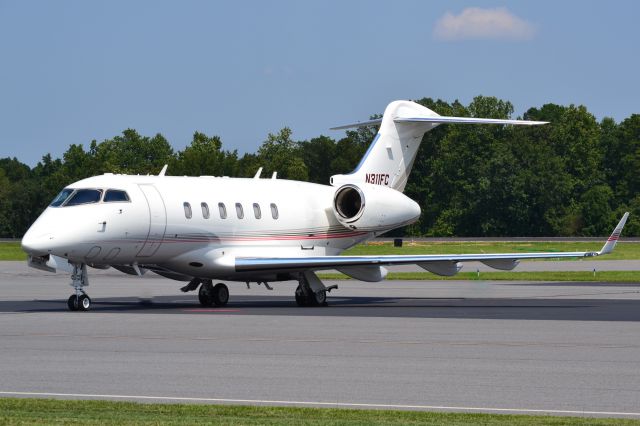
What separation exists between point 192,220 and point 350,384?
631 inches

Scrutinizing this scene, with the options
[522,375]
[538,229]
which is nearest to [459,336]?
[522,375]

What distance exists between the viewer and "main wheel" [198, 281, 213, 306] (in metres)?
31.5

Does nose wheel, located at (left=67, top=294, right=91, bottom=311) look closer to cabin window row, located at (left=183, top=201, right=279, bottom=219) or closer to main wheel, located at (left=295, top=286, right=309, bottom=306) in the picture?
cabin window row, located at (left=183, top=201, right=279, bottom=219)

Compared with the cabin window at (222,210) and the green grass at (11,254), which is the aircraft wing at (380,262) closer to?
the cabin window at (222,210)

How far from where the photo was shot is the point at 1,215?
12812cm

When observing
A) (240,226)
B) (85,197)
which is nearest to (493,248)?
(240,226)

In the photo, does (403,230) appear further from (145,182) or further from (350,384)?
(350,384)

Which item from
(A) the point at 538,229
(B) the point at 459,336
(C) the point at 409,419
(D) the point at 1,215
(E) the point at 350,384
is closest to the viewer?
(C) the point at 409,419

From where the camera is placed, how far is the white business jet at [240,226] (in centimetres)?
2789

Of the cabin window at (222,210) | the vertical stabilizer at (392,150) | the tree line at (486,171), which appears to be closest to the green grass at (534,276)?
the vertical stabilizer at (392,150)

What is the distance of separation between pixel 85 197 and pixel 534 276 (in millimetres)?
25744

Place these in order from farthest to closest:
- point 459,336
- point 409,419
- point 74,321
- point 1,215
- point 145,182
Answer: point 1,215 < point 145,182 < point 74,321 < point 459,336 < point 409,419

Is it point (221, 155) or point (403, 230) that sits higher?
point (221, 155)

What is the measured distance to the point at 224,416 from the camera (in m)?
12.2
